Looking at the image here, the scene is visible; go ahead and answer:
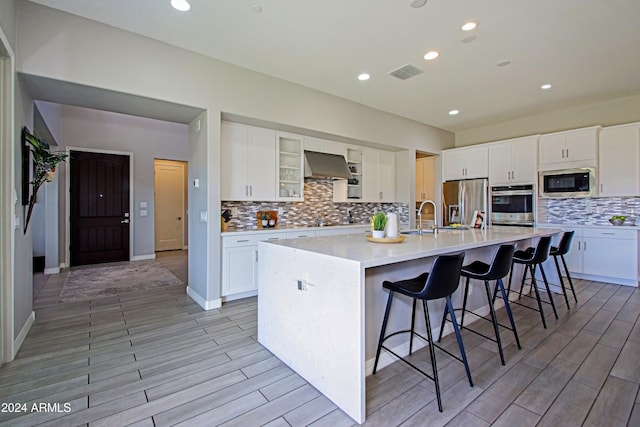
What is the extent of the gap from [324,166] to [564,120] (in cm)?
439

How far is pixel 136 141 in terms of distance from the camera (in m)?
6.83

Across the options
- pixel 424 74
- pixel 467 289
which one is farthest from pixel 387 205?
pixel 467 289

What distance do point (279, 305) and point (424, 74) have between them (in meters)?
3.42

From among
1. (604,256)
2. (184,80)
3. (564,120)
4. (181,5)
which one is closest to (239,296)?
(184,80)

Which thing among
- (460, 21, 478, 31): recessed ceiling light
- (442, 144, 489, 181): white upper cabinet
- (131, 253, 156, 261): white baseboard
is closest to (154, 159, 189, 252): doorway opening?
(131, 253, 156, 261): white baseboard

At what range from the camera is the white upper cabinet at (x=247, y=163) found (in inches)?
158

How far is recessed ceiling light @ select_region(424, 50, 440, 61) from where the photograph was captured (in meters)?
3.38

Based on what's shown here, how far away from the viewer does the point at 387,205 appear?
6.38 meters

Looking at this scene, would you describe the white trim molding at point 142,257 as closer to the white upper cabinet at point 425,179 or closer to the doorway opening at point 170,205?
the doorway opening at point 170,205

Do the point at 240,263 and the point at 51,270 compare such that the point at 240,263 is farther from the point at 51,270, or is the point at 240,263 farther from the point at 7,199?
→ the point at 51,270

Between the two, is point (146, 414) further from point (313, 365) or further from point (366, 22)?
point (366, 22)

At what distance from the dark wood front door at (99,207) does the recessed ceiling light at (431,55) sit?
21.0 ft

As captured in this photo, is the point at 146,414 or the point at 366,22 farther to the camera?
the point at 366,22

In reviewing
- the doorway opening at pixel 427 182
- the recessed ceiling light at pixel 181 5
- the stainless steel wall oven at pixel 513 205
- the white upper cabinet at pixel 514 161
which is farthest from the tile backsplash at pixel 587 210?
the recessed ceiling light at pixel 181 5
